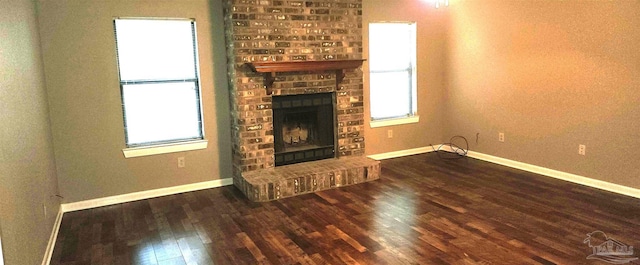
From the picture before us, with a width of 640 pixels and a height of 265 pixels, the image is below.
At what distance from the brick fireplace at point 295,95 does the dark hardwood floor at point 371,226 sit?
25 centimetres

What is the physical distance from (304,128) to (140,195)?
6.22 ft

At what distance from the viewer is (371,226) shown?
145 inches

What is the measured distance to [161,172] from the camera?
4.71 meters

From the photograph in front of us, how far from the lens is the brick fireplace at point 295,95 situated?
461cm

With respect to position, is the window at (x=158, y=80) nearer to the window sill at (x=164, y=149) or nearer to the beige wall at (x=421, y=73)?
the window sill at (x=164, y=149)

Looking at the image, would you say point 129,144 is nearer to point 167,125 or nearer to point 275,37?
point 167,125

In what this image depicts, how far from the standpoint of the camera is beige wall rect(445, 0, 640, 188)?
4.23 meters

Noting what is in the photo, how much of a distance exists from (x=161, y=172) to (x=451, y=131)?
3.82 m

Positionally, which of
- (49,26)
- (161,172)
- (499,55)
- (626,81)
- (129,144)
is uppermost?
(49,26)

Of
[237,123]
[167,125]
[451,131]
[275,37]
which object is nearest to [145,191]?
[167,125]

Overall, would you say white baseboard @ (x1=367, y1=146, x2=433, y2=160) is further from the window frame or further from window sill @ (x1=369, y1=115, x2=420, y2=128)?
the window frame

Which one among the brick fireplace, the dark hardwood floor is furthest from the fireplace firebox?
the dark hardwood floor

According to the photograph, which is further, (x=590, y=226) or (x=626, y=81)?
(x=626, y=81)

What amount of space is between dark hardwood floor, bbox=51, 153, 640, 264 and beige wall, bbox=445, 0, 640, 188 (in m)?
0.42
